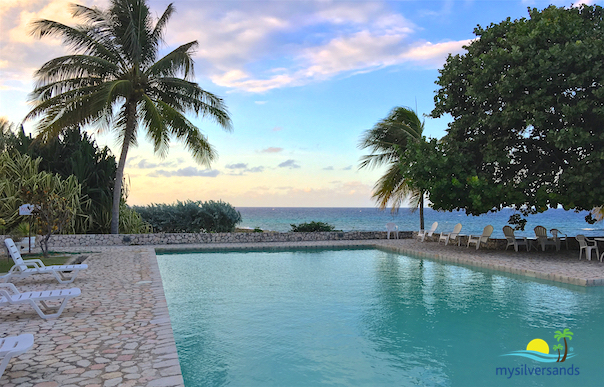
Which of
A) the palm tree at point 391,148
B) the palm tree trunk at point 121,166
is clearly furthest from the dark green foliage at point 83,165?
the palm tree at point 391,148

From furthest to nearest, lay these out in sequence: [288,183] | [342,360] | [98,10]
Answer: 1. [288,183]
2. [98,10]
3. [342,360]

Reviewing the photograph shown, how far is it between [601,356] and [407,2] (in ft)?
36.8

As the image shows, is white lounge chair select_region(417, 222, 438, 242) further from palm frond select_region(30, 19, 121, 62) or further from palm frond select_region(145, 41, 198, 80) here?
palm frond select_region(30, 19, 121, 62)

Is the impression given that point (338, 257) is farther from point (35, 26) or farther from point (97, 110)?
point (35, 26)

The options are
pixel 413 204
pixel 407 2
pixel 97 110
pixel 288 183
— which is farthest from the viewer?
pixel 288 183

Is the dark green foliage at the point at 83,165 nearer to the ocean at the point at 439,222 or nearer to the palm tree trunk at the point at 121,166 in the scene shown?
the palm tree trunk at the point at 121,166

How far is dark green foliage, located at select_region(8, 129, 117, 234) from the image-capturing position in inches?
661

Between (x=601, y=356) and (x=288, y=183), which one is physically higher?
(x=288, y=183)

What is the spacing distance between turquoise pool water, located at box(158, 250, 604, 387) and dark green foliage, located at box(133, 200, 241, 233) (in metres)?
8.75

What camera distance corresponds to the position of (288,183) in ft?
130

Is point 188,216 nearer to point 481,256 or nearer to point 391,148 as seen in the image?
point 391,148

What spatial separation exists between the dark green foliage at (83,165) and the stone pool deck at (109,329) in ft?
22.2

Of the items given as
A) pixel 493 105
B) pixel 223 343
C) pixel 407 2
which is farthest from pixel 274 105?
pixel 223 343

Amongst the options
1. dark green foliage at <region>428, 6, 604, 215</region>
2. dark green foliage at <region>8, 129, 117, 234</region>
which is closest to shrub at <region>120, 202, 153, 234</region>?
dark green foliage at <region>8, 129, 117, 234</region>
